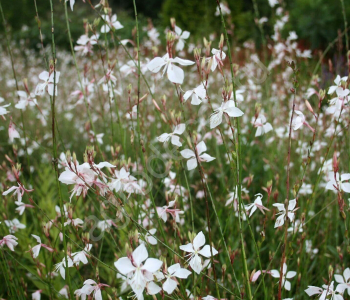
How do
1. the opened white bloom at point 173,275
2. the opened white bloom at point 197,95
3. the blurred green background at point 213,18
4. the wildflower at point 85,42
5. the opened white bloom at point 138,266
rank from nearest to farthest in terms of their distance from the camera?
the opened white bloom at point 138,266 → the opened white bloom at point 173,275 → the opened white bloom at point 197,95 → the wildflower at point 85,42 → the blurred green background at point 213,18

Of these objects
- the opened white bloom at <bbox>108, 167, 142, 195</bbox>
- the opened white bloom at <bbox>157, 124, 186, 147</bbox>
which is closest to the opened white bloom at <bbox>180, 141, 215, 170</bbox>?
the opened white bloom at <bbox>157, 124, 186, 147</bbox>

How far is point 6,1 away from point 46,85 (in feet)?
44.4

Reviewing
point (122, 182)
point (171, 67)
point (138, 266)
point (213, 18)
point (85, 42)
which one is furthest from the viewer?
point (213, 18)

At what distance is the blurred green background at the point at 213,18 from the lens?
20.1 ft

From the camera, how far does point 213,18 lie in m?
8.27

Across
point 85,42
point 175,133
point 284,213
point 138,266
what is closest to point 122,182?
point 175,133

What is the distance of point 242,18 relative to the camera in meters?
8.54

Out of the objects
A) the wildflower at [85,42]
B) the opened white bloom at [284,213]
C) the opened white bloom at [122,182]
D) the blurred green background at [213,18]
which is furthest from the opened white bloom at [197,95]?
the blurred green background at [213,18]

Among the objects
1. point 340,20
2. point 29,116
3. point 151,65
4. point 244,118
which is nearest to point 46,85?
point 151,65

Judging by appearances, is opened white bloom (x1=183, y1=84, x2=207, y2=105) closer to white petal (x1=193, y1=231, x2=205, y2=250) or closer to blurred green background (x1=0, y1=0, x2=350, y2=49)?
white petal (x1=193, y1=231, x2=205, y2=250)

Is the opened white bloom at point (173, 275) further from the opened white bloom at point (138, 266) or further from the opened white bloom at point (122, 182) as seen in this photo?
the opened white bloom at point (122, 182)

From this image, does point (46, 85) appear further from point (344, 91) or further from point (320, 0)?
point (320, 0)

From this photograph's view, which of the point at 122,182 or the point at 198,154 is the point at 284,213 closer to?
the point at 198,154

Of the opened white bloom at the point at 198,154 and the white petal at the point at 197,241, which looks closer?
the white petal at the point at 197,241
